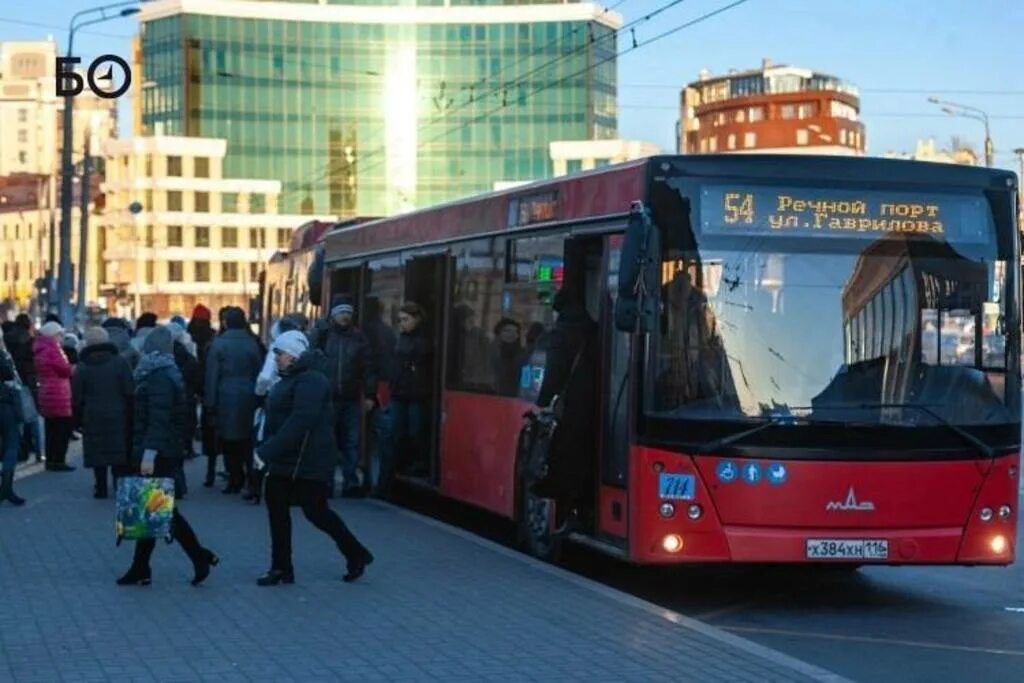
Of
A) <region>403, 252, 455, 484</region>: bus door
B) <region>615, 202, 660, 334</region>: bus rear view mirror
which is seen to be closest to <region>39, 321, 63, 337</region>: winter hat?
<region>403, 252, 455, 484</region>: bus door

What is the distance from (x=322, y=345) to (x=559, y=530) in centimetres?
599

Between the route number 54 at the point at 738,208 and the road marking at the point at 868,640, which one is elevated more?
the route number 54 at the point at 738,208

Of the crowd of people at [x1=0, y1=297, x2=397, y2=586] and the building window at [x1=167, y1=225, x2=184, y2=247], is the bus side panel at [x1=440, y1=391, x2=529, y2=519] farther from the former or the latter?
the building window at [x1=167, y1=225, x2=184, y2=247]

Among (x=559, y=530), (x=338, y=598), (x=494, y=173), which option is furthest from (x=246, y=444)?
(x=494, y=173)

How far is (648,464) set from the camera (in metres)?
11.3

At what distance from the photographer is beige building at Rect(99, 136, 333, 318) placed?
109250 mm

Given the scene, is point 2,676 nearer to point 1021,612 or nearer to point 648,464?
point 648,464

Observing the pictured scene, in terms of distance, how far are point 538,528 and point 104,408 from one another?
16.2ft

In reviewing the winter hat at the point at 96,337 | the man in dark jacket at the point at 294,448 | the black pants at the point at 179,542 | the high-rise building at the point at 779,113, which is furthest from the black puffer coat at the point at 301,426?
the high-rise building at the point at 779,113

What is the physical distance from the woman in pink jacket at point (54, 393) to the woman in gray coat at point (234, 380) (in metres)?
3.51

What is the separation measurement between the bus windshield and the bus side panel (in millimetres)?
2787

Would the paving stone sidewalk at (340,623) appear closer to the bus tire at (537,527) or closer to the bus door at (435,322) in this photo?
the bus tire at (537,527)

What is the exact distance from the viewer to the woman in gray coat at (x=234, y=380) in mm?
17641

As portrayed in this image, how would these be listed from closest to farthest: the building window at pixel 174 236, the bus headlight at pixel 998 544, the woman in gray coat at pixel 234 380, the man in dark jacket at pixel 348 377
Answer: the bus headlight at pixel 998 544 < the man in dark jacket at pixel 348 377 < the woman in gray coat at pixel 234 380 < the building window at pixel 174 236
